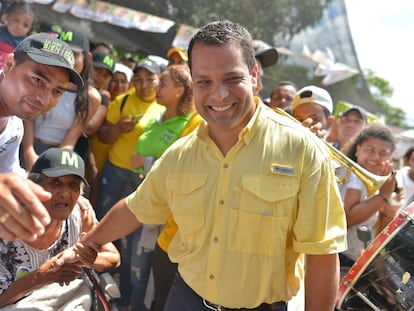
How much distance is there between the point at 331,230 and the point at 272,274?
0.28 meters

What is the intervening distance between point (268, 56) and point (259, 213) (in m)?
2.31

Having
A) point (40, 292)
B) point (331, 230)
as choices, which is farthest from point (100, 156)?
point (331, 230)

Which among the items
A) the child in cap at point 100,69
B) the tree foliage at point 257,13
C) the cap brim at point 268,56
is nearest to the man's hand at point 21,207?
the cap brim at point 268,56

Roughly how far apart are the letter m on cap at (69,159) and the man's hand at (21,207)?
1.29 meters

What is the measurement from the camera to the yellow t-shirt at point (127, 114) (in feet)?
13.6

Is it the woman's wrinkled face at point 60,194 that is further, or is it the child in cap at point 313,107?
the child in cap at point 313,107

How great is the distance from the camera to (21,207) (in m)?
1.15

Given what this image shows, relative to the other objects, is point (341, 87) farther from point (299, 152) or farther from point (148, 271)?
point (299, 152)

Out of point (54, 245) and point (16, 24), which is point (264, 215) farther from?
point (16, 24)

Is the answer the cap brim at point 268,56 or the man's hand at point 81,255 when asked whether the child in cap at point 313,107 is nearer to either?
the cap brim at point 268,56

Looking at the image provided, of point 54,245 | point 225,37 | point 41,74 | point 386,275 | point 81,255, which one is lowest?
point 54,245

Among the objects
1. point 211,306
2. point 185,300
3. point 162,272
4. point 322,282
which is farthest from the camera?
point 162,272

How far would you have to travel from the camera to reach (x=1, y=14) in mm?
5145

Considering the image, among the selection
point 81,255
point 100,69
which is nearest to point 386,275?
point 81,255
